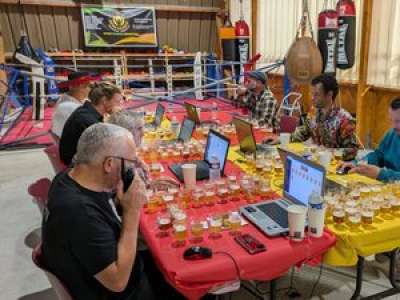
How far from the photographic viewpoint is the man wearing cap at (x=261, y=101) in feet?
13.0

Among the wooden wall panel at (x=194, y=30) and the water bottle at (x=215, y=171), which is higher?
the wooden wall panel at (x=194, y=30)

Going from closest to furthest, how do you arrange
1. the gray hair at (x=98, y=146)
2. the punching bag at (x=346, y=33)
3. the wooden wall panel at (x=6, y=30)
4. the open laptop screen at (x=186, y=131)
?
the gray hair at (x=98, y=146) < the open laptop screen at (x=186, y=131) < the punching bag at (x=346, y=33) < the wooden wall panel at (x=6, y=30)

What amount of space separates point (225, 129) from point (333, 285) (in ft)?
5.57

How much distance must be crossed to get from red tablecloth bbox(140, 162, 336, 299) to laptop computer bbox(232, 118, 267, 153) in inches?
40.2

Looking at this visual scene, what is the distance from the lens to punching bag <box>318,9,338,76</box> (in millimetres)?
4434

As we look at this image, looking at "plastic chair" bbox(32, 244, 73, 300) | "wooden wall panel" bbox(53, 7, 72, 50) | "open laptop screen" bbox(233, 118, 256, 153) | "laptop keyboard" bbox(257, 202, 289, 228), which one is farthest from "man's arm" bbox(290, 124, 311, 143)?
"wooden wall panel" bbox(53, 7, 72, 50)

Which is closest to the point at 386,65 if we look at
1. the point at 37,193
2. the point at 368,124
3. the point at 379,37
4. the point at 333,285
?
the point at 379,37

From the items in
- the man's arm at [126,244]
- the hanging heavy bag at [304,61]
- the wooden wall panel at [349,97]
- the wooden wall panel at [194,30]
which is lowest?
the wooden wall panel at [349,97]

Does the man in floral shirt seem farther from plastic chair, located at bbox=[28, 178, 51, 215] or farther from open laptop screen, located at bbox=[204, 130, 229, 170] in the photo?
plastic chair, located at bbox=[28, 178, 51, 215]

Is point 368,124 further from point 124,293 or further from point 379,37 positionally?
point 124,293

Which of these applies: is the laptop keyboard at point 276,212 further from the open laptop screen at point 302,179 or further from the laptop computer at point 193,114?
the laptop computer at point 193,114

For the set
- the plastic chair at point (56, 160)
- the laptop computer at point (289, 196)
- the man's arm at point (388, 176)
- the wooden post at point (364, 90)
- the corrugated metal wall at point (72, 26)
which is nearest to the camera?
the laptop computer at point (289, 196)

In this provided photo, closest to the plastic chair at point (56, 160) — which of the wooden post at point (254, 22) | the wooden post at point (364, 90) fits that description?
the wooden post at point (364, 90)

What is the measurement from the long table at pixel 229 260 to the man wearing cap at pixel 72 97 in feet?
7.13
